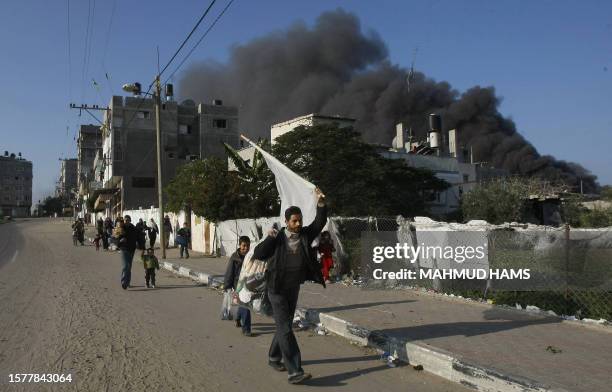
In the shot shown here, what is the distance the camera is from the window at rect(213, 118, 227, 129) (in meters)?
64.7

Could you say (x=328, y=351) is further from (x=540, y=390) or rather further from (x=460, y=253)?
(x=460, y=253)

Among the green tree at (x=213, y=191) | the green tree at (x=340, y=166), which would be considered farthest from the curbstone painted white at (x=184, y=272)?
the green tree at (x=340, y=166)

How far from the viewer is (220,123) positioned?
64938 mm

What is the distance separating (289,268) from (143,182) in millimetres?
55409

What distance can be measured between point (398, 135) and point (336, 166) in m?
37.4

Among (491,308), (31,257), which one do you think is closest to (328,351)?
(491,308)

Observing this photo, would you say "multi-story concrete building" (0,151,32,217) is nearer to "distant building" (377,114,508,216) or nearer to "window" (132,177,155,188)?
"window" (132,177,155,188)

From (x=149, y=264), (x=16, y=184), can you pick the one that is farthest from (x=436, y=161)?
(x=16, y=184)

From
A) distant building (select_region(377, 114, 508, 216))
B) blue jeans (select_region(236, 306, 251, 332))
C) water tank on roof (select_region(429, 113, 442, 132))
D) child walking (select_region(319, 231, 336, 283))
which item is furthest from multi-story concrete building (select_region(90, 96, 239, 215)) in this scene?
blue jeans (select_region(236, 306, 251, 332))

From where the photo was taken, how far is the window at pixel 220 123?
64.7 m

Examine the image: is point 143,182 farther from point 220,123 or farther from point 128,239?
point 128,239

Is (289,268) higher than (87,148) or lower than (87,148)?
lower

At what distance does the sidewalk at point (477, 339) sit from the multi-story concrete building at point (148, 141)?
48725 mm

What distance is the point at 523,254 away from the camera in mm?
8812
